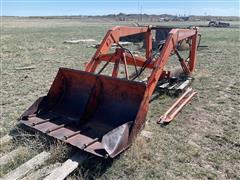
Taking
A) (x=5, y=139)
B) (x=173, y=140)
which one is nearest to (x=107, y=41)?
(x=173, y=140)

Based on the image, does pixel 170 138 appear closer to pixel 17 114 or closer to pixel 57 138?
pixel 57 138

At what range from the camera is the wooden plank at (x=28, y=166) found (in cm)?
346

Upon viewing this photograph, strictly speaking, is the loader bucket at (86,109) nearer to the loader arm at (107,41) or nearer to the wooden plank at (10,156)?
the wooden plank at (10,156)

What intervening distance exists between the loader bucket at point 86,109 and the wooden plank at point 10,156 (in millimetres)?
410

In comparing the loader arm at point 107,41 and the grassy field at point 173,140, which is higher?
the loader arm at point 107,41

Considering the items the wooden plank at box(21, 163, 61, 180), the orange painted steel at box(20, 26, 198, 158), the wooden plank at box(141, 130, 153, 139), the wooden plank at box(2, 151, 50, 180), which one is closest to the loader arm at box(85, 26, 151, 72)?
the orange painted steel at box(20, 26, 198, 158)

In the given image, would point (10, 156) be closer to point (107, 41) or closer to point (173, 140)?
point (173, 140)

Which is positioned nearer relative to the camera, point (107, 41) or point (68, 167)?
point (68, 167)

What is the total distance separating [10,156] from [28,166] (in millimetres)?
431

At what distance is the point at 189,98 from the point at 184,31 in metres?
1.39

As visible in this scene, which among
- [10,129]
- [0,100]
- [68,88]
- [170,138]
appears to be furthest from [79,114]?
[0,100]

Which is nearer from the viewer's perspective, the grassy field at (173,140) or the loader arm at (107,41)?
the grassy field at (173,140)

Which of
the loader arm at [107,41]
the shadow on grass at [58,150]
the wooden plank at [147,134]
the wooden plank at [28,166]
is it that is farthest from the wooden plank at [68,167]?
the loader arm at [107,41]

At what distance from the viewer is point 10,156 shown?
3934 mm
